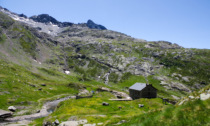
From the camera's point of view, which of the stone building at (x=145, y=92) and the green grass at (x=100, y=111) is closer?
the green grass at (x=100, y=111)

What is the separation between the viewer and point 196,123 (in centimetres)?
1151

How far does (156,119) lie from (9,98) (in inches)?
3773

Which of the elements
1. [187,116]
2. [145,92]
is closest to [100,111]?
[187,116]

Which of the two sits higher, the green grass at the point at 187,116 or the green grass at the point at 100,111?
the green grass at the point at 187,116

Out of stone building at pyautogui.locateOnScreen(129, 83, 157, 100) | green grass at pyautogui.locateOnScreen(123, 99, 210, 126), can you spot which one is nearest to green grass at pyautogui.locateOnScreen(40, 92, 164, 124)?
green grass at pyautogui.locateOnScreen(123, 99, 210, 126)

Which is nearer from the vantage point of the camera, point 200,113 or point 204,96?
point 200,113

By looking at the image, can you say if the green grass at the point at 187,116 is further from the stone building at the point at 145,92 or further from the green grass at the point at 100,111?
the stone building at the point at 145,92

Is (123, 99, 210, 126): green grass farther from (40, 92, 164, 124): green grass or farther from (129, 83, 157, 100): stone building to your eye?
(129, 83, 157, 100): stone building

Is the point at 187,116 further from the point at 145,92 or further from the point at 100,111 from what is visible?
the point at 145,92

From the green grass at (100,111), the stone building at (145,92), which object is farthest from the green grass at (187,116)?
the stone building at (145,92)

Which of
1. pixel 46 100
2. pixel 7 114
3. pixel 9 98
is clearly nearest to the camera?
pixel 7 114

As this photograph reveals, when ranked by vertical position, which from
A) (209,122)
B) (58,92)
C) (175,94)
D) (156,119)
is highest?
(209,122)

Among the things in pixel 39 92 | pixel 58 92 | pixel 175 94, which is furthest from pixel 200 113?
pixel 175 94

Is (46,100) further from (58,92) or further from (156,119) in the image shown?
(156,119)
